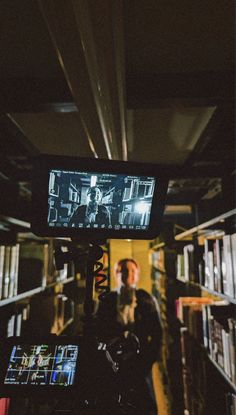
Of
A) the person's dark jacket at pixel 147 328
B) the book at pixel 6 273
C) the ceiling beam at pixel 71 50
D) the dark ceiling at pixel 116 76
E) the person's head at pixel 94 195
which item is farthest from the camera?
the person's dark jacket at pixel 147 328

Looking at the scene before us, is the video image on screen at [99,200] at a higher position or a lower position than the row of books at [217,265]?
higher

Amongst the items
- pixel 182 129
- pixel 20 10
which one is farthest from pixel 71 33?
pixel 182 129

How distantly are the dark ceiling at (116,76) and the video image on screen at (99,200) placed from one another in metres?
0.38

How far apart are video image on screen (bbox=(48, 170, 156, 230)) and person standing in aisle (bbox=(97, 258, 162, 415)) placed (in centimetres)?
36

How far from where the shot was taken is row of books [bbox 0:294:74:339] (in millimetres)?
1712

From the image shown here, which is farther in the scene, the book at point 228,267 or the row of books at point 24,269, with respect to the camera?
the row of books at point 24,269

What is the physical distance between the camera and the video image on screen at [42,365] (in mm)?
931

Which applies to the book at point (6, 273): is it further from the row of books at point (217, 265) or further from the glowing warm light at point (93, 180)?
the row of books at point (217, 265)

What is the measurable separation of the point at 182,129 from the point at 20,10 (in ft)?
3.96

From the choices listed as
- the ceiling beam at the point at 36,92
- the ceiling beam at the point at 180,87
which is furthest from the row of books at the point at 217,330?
the ceiling beam at the point at 36,92

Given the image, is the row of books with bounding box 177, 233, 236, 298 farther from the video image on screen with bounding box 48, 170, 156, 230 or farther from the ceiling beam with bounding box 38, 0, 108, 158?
the ceiling beam with bounding box 38, 0, 108, 158

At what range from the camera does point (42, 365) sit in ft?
3.21

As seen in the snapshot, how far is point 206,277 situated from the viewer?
2002 mm

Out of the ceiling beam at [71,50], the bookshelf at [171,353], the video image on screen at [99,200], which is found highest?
the ceiling beam at [71,50]
